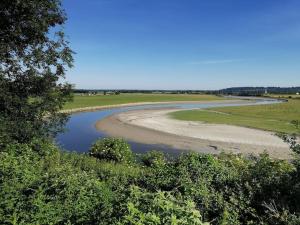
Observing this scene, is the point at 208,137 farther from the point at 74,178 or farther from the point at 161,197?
the point at 161,197

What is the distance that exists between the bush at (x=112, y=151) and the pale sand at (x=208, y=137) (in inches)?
520

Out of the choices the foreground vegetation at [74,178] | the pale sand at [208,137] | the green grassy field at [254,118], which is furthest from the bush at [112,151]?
the green grassy field at [254,118]

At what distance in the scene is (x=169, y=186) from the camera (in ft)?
32.2

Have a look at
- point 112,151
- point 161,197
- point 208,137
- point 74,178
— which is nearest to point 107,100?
point 208,137

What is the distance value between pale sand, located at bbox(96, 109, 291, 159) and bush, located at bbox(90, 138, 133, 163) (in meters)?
13.2

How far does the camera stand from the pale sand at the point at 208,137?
33.3 metres

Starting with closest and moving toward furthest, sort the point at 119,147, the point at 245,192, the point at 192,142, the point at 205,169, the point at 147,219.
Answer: the point at 147,219, the point at 245,192, the point at 205,169, the point at 119,147, the point at 192,142

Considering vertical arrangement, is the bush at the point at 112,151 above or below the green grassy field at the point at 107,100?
above

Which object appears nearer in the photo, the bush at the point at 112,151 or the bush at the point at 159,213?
the bush at the point at 159,213

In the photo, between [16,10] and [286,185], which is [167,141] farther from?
[286,185]

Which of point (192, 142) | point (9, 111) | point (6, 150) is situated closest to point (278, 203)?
point (6, 150)

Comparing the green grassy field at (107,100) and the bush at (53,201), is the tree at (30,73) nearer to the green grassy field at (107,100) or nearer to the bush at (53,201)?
the bush at (53,201)

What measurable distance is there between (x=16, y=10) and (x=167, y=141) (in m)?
24.9

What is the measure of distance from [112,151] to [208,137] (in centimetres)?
2065
